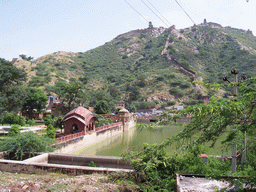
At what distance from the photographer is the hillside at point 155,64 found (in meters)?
62.3

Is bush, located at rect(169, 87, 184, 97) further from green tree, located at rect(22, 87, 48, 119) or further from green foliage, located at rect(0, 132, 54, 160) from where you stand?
green foliage, located at rect(0, 132, 54, 160)

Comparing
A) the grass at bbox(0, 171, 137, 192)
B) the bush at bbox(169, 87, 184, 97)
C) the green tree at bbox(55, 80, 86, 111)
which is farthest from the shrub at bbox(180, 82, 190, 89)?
the grass at bbox(0, 171, 137, 192)

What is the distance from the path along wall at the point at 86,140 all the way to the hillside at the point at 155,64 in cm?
3377

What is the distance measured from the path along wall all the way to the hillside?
33.8 m

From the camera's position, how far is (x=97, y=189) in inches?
239

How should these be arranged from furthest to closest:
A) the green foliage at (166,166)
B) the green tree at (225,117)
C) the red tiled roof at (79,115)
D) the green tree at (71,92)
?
1. the green tree at (71,92)
2. the red tiled roof at (79,115)
3. the green foliage at (166,166)
4. the green tree at (225,117)

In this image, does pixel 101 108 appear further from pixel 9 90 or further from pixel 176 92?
pixel 176 92

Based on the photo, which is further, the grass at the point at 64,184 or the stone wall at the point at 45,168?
the stone wall at the point at 45,168

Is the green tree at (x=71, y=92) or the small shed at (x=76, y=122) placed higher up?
the green tree at (x=71, y=92)

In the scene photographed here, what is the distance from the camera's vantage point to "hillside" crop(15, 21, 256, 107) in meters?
62.3

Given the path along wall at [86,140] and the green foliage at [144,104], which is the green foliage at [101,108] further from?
the green foliage at [144,104]

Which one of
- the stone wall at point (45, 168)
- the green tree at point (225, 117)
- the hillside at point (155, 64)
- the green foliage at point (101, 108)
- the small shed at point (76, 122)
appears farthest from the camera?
the hillside at point (155, 64)

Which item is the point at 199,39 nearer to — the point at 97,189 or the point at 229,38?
the point at 229,38

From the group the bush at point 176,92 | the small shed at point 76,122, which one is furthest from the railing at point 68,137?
the bush at point 176,92
